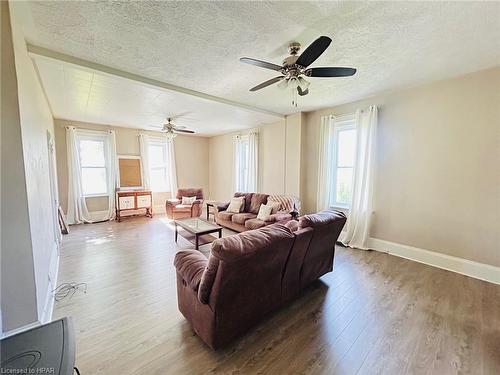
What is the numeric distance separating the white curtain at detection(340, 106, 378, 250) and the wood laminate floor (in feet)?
2.81

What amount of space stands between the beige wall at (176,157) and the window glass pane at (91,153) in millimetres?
373

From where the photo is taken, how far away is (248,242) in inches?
63.4

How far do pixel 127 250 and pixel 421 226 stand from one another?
16.3ft

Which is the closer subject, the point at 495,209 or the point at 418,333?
the point at 418,333

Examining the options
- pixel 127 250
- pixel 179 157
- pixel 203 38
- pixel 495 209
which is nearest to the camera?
pixel 203 38

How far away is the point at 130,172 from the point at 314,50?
617 centimetres

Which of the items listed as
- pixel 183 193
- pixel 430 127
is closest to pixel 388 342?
pixel 430 127

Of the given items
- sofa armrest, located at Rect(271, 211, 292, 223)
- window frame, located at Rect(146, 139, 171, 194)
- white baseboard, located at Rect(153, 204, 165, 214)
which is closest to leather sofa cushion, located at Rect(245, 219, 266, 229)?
sofa armrest, located at Rect(271, 211, 292, 223)

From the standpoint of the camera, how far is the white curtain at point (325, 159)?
176 inches

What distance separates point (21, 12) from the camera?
1805mm

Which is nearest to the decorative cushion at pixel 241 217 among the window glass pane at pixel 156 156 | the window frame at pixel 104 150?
the window glass pane at pixel 156 156

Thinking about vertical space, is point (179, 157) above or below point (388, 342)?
above

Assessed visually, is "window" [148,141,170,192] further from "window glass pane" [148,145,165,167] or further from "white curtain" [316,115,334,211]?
"white curtain" [316,115,334,211]

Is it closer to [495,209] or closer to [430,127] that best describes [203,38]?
[430,127]
